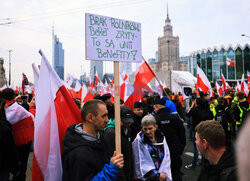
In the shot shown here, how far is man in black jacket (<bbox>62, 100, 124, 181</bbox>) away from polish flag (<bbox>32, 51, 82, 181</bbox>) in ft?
1.33

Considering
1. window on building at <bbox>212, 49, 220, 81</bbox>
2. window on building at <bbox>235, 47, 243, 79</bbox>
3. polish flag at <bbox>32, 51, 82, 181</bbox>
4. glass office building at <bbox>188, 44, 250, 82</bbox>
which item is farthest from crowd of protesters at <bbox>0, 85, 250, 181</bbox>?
window on building at <bbox>212, 49, 220, 81</bbox>

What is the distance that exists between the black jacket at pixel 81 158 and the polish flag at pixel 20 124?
1.83 metres

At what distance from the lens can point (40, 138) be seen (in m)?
2.29

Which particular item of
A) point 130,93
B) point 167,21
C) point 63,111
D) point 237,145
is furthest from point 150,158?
point 167,21

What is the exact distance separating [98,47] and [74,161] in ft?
3.82

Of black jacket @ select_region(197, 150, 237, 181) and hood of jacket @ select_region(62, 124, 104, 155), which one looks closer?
black jacket @ select_region(197, 150, 237, 181)

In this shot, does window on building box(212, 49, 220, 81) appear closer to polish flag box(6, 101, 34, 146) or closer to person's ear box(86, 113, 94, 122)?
polish flag box(6, 101, 34, 146)

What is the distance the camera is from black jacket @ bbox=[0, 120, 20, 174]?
2.71 m

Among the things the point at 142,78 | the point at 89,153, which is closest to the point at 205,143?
the point at 89,153

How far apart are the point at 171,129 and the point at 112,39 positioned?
2237 millimetres

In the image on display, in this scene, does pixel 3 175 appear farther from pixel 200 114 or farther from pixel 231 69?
pixel 231 69

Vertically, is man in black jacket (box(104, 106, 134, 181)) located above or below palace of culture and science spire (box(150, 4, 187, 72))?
below

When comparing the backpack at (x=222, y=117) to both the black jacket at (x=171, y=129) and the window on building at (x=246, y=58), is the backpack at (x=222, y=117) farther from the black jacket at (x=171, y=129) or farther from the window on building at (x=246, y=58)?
the window on building at (x=246, y=58)

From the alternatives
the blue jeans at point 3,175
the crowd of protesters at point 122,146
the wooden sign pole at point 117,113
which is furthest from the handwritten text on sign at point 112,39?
the blue jeans at point 3,175
